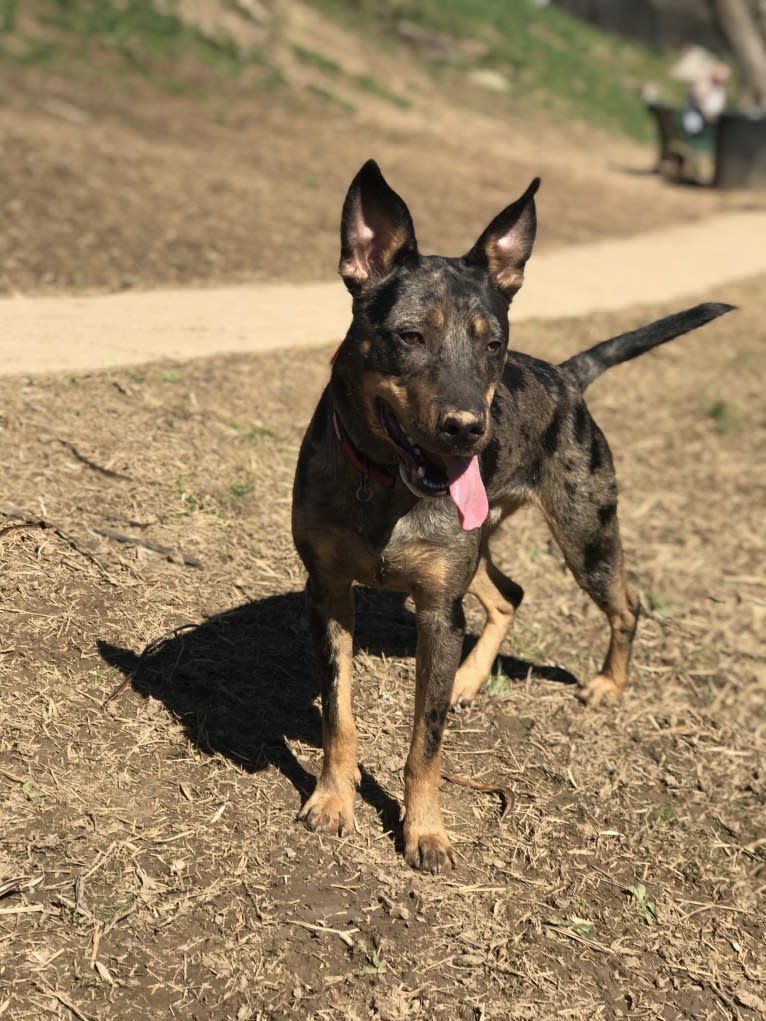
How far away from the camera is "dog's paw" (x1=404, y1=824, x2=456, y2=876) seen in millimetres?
4973

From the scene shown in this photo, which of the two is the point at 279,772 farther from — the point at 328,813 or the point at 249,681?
the point at 249,681

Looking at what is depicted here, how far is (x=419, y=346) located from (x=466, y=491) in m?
0.57

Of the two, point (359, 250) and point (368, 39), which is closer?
point (359, 250)

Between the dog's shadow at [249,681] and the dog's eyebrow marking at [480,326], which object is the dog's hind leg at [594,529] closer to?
the dog's shadow at [249,681]

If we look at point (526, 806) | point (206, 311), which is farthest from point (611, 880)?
point (206, 311)

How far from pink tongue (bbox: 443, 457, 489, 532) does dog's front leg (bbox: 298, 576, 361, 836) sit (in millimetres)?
670

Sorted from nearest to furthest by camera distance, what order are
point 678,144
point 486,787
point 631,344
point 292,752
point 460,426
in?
point 460,426 → point 292,752 → point 486,787 → point 631,344 → point 678,144

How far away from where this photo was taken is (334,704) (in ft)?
16.4

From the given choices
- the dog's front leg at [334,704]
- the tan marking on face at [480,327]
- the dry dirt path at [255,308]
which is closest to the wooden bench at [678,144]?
the dry dirt path at [255,308]

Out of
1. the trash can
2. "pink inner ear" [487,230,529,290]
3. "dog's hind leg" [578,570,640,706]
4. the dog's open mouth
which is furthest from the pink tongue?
the trash can

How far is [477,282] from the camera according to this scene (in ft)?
16.0

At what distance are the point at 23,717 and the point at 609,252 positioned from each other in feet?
41.3

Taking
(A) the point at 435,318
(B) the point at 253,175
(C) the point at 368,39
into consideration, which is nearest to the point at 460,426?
(A) the point at 435,318

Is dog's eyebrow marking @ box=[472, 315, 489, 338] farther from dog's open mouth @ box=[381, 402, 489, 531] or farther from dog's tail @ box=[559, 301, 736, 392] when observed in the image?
dog's tail @ box=[559, 301, 736, 392]
